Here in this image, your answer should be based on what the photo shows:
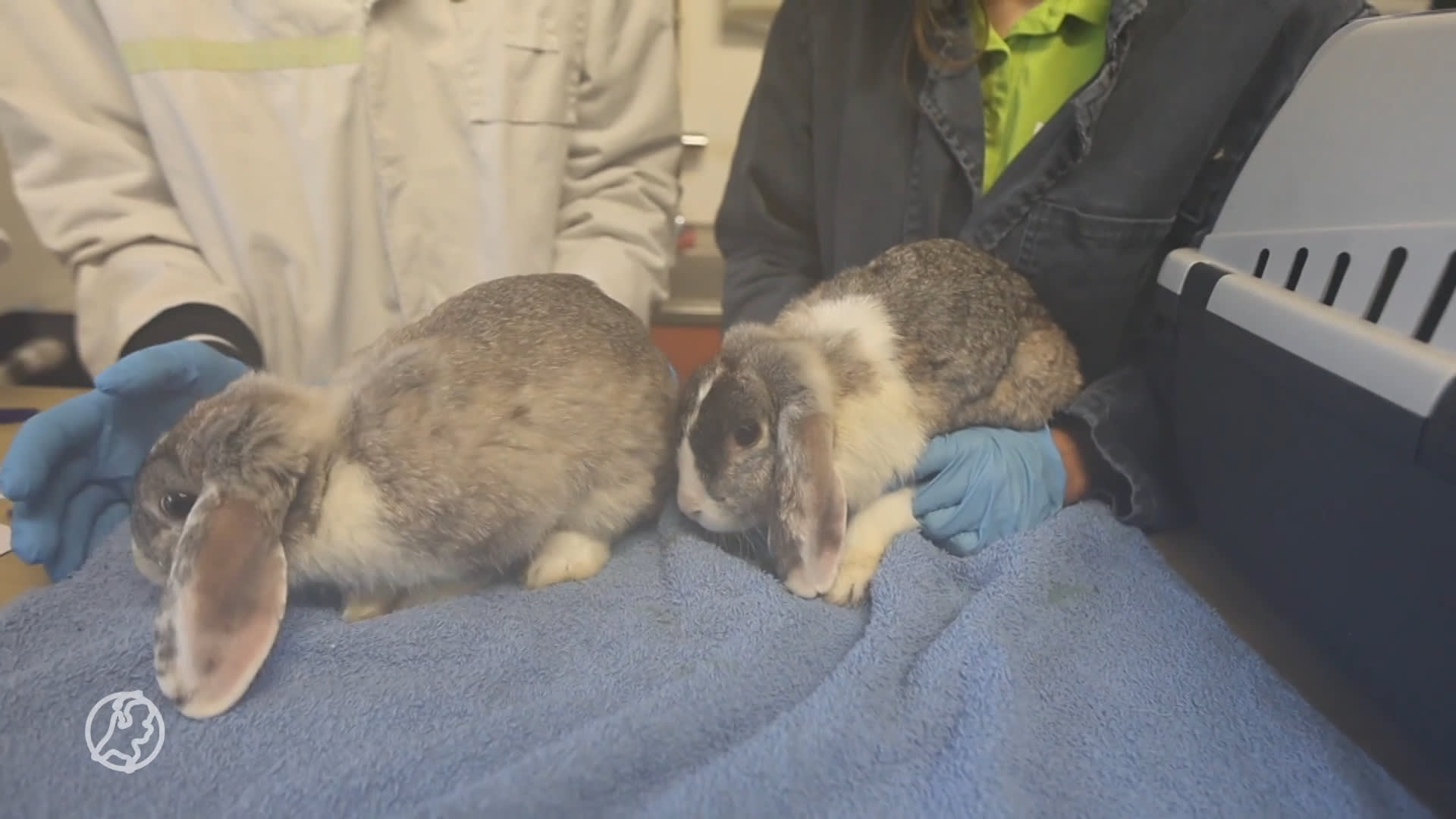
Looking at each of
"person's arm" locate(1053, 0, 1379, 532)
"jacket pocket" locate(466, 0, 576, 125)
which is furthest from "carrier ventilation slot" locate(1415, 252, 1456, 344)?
"jacket pocket" locate(466, 0, 576, 125)

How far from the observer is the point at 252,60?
156 cm

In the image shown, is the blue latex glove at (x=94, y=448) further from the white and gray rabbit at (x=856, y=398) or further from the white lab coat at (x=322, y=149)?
the white and gray rabbit at (x=856, y=398)

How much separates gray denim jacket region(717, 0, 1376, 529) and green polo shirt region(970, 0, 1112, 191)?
0.07 meters

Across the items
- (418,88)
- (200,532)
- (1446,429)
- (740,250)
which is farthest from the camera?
(740,250)

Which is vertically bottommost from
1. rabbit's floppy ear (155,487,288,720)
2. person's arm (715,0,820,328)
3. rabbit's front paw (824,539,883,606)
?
rabbit's front paw (824,539,883,606)

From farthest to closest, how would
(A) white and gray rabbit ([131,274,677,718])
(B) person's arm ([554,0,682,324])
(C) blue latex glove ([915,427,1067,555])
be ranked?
(B) person's arm ([554,0,682,324])
(C) blue latex glove ([915,427,1067,555])
(A) white and gray rabbit ([131,274,677,718])

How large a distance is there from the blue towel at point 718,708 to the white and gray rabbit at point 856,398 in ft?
0.33

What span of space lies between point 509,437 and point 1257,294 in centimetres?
90

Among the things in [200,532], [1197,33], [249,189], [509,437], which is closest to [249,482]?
[200,532]

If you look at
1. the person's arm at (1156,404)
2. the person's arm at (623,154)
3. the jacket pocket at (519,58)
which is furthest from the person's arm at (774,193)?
the person's arm at (1156,404)

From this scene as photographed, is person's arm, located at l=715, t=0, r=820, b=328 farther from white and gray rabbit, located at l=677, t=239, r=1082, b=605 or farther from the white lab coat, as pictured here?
white and gray rabbit, located at l=677, t=239, r=1082, b=605

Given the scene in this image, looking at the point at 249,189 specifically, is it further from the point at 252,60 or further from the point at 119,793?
the point at 119,793

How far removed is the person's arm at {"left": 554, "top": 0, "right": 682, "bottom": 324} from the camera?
1747 millimetres

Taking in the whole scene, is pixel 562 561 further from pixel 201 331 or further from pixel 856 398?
pixel 201 331
